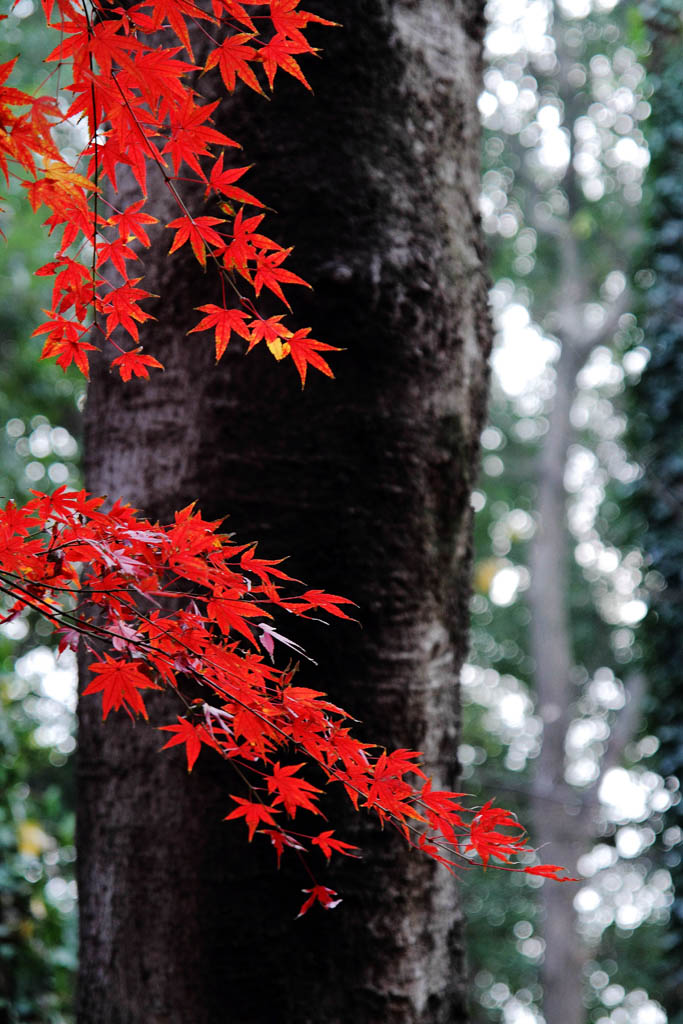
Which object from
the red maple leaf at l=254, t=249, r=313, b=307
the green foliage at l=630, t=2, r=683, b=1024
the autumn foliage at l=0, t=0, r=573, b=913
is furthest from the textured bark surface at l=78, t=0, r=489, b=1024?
the green foliage at l=630, t=2, r=683, b=1024

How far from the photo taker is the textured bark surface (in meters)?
1.35

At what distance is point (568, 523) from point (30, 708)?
8279 mm

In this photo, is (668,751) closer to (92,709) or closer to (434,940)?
(434,940)

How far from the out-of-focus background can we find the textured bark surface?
1.79 metres

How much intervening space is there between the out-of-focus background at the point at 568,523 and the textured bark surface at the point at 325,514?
1.79 m

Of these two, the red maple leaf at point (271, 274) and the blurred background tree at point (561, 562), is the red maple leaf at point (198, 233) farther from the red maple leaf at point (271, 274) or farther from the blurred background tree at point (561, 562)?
the blurred background tree at point (561, 562)

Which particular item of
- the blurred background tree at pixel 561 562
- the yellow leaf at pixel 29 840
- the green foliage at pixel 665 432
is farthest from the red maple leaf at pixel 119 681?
the blurred background tree at pixel 561 562

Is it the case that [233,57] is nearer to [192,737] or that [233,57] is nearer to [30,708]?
[192,737]

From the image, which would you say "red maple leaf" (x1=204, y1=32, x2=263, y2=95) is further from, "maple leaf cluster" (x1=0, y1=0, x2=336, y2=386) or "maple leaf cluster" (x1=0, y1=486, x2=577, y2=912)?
"maple leaf cluster" (x1=0, y1=486, x2=577, y2=912)

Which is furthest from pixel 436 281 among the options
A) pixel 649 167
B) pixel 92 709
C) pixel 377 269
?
pixel 649 167

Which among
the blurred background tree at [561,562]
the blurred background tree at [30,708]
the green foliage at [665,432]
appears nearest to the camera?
the blurred background tree at [30,708]

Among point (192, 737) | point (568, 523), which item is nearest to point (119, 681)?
point (192, 737)

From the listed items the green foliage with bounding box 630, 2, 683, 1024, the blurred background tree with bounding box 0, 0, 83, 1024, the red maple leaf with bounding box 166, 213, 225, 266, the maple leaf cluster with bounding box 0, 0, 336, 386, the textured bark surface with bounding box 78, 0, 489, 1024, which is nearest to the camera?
the maple leaf cluster with bounding box 0, 0, 336, 386

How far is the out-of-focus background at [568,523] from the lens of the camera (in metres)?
4.70
